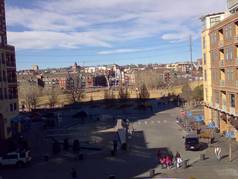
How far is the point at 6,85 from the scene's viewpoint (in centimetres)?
5525

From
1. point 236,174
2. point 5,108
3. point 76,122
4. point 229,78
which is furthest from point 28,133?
point 236,174

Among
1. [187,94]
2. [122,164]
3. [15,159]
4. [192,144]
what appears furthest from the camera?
[187,94]

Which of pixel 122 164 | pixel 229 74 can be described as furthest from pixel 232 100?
pixel 122 164

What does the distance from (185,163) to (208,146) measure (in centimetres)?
945

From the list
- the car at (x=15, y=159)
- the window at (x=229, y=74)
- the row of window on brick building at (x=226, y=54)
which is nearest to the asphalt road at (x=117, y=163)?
the car at (x=15, y=159)

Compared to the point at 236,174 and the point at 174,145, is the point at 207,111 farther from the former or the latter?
the point at 236,174

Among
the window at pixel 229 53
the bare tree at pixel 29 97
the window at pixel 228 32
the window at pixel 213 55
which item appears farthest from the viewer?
the bare tree at pixel 29 97

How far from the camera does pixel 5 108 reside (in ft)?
178

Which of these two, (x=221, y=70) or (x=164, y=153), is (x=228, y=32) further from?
(x=164, y=153)

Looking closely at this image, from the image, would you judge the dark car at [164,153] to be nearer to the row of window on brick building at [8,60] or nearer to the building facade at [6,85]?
the building facade at [6,85]

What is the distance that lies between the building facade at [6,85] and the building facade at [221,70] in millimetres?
26729

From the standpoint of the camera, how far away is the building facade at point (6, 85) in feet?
176

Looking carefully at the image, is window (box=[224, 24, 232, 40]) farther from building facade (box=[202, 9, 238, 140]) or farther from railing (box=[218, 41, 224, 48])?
railing (box=[218, 41, 224, 48])

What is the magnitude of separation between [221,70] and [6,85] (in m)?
27.8
